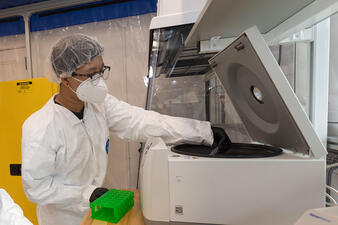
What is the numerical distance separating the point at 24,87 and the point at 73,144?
3.08ft

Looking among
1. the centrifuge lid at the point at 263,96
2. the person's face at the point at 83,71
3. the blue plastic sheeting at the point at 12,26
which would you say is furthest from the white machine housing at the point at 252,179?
the blue plastic sheeting at the point at 12,26

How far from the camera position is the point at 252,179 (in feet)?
1.62

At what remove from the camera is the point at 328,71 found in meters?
0.78

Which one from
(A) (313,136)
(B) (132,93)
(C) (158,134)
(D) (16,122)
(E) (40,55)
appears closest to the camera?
(A) (313,136)

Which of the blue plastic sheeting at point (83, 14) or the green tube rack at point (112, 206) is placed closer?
the green tube rack at point (112, 206)

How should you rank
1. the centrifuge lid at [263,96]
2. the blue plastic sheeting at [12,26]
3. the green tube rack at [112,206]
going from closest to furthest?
the centrifuge lid at [263,96]
the green tube rack at [112,206]
the blue plastic sheeting at [12,26]

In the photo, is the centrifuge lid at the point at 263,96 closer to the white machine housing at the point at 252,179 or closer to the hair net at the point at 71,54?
the white machine housing at the point at 252,179

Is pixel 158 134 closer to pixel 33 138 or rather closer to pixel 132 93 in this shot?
pixel 33 138

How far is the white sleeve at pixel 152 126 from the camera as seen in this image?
892 millimetres

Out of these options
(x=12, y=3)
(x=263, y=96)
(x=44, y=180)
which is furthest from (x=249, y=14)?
(x=12, y=3)

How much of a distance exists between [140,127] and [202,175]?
0.65m

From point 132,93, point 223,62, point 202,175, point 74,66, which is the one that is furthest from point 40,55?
point 202,175

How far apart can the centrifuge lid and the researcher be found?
0.20 metres

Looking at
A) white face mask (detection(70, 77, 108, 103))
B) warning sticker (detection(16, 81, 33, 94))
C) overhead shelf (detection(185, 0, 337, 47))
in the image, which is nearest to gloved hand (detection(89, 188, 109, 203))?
white face mask (detection(70, 77, 108, 103))
